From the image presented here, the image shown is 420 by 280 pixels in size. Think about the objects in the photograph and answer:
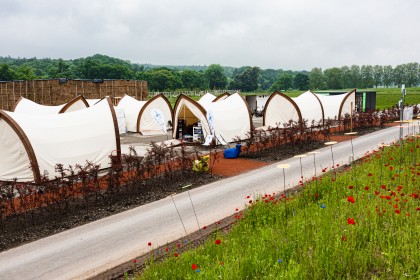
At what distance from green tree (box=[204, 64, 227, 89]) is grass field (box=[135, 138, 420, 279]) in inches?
5354

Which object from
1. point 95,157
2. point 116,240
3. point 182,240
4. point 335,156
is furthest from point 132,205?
point 335,156

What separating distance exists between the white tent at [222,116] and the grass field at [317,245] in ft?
45.5


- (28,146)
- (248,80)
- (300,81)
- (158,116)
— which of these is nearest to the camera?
(28,146)

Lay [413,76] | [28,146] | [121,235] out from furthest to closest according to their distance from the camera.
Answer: [413,76] → [28,146] → [121,235]

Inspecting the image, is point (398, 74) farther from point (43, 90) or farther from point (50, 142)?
point (50, 142)

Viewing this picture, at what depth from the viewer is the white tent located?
2217 cm

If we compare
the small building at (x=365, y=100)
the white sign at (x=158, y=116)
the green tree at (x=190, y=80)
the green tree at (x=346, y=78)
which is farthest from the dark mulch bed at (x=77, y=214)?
the green tree at (x=346, y=78)

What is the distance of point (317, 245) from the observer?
5.69 m

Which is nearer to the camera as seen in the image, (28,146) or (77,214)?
(77,214)

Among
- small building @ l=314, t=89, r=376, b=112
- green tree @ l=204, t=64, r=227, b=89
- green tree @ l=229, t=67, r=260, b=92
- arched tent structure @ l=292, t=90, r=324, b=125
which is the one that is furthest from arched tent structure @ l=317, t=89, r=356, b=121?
green tree @ l=204, t=64, r=227, b=89

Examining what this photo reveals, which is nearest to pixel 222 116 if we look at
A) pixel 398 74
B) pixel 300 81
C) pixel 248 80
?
pixel 248 80

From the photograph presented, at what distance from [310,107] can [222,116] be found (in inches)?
429

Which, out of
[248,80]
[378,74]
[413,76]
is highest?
[378,74]

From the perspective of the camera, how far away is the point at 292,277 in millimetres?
4730
